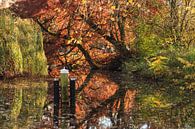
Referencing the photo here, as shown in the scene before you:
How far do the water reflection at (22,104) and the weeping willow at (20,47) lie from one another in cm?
149

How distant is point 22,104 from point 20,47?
7.75m

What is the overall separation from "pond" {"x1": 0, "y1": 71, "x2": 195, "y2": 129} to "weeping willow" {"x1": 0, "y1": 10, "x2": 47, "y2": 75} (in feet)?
3.73

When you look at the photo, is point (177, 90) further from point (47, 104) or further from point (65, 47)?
point (65, 47)

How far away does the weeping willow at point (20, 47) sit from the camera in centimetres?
1947

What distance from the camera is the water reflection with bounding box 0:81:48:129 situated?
406 inches

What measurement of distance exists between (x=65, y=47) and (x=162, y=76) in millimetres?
9792

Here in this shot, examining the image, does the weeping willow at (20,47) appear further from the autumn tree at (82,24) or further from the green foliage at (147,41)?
the green foliage at (147,41)

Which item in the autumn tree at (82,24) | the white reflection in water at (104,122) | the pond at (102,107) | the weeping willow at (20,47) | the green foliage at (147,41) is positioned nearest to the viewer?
the white reflection in water at (104,122)

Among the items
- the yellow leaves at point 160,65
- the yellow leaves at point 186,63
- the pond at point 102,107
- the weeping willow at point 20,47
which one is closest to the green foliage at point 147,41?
the yellow leaves at point 160,65

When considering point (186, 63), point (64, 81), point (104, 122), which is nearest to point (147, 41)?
point (186, 63)

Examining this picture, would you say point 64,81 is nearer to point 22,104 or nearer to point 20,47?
point 22,104

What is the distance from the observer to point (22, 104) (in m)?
13.0

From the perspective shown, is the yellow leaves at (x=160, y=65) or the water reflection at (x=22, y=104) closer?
the water reflection at (x=22, y=104)

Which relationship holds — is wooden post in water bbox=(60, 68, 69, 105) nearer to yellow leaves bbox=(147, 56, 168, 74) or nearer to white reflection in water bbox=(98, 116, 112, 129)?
white reflection in water bbox=(98, 116, 112, 129)
